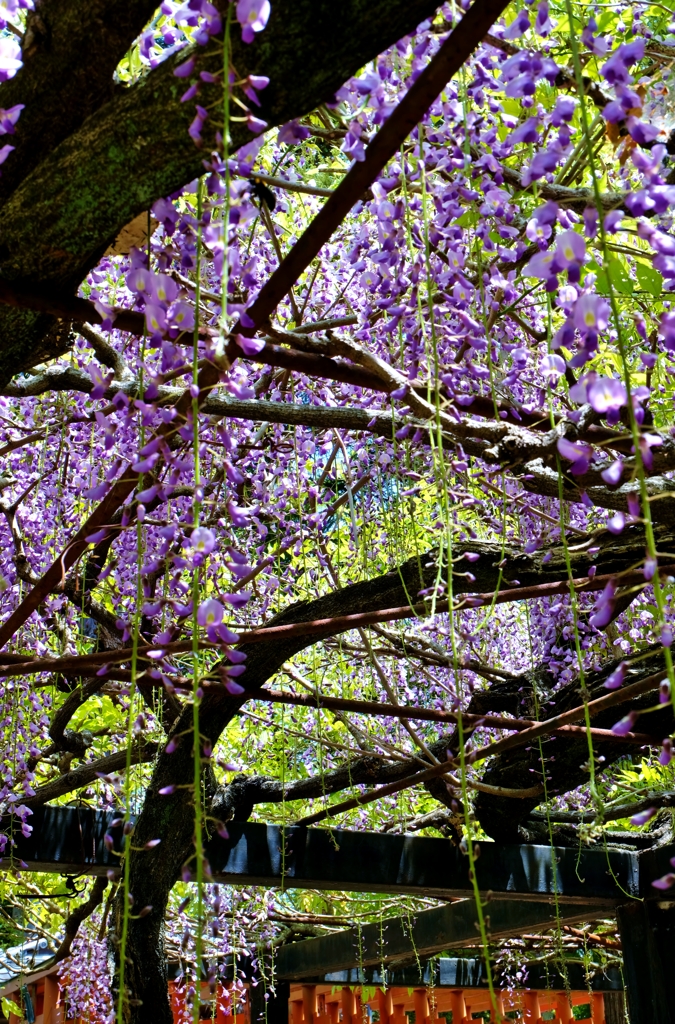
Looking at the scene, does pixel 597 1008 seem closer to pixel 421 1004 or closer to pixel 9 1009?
pixel 421 1004

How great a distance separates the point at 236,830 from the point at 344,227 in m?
1.97

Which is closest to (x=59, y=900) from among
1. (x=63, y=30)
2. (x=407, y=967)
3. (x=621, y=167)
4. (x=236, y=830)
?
(x=407, y=967)

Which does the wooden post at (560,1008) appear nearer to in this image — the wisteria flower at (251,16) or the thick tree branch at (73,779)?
the thick tree branch at (73,779)

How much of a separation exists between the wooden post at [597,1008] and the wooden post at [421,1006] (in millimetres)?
883

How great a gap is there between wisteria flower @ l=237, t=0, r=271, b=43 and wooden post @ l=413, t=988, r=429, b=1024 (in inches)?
223

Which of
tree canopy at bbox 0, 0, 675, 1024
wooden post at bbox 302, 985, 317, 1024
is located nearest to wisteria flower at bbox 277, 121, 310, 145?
tree canopy at bbox 0, 0, 675, 1024

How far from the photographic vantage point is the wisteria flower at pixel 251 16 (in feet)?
3.27

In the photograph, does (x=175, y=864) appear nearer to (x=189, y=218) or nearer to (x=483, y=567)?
(x=483, y=567)

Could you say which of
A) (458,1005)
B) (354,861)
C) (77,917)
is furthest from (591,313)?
(458,1005)

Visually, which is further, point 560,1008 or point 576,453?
point 560,1008

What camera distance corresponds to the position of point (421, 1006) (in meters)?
5.80

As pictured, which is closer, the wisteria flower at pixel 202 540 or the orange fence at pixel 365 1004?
the wisteria flower at pixel 202 540

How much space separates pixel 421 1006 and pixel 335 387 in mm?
A: 3938

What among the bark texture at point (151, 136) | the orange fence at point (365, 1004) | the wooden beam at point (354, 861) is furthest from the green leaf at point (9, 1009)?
the bark texture at point (151, 136)
